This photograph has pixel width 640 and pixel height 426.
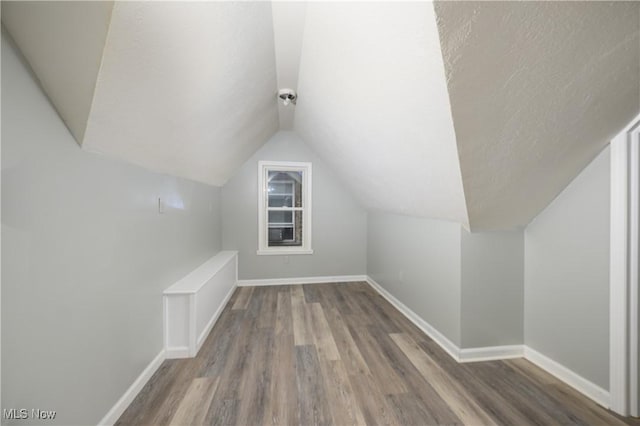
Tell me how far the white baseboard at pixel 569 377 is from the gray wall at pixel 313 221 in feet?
7.68

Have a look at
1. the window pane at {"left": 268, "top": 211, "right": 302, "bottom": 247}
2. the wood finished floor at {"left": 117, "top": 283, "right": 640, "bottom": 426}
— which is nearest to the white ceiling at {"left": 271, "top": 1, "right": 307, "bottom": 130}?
the window pane at {"left": 268, "top": 211, "right": 302, "bottom": 247}

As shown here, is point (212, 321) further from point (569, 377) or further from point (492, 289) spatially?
point (569, 377)

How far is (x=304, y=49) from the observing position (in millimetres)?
Result: 1718

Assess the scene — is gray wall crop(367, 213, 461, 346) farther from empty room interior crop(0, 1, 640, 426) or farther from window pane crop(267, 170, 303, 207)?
window pane crop(267, 170, 303, 207)

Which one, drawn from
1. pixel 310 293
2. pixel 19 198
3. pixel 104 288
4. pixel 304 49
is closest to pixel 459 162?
pixel 304 49

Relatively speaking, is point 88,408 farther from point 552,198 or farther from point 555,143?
point 552,198

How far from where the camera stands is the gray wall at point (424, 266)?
2000 mm

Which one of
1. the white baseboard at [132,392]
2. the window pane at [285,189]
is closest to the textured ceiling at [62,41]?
the white baseboard at [132,392]

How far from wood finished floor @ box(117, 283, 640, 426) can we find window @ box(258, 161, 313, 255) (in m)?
1.60

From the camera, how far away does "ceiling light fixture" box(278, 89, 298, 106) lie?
7.75ft

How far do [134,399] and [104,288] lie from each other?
0.82 metres

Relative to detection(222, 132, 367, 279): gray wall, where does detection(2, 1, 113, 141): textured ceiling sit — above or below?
above

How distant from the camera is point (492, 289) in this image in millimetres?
1967

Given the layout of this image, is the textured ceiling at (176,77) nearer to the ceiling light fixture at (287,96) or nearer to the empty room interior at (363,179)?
the empty room interior at (363,179)
